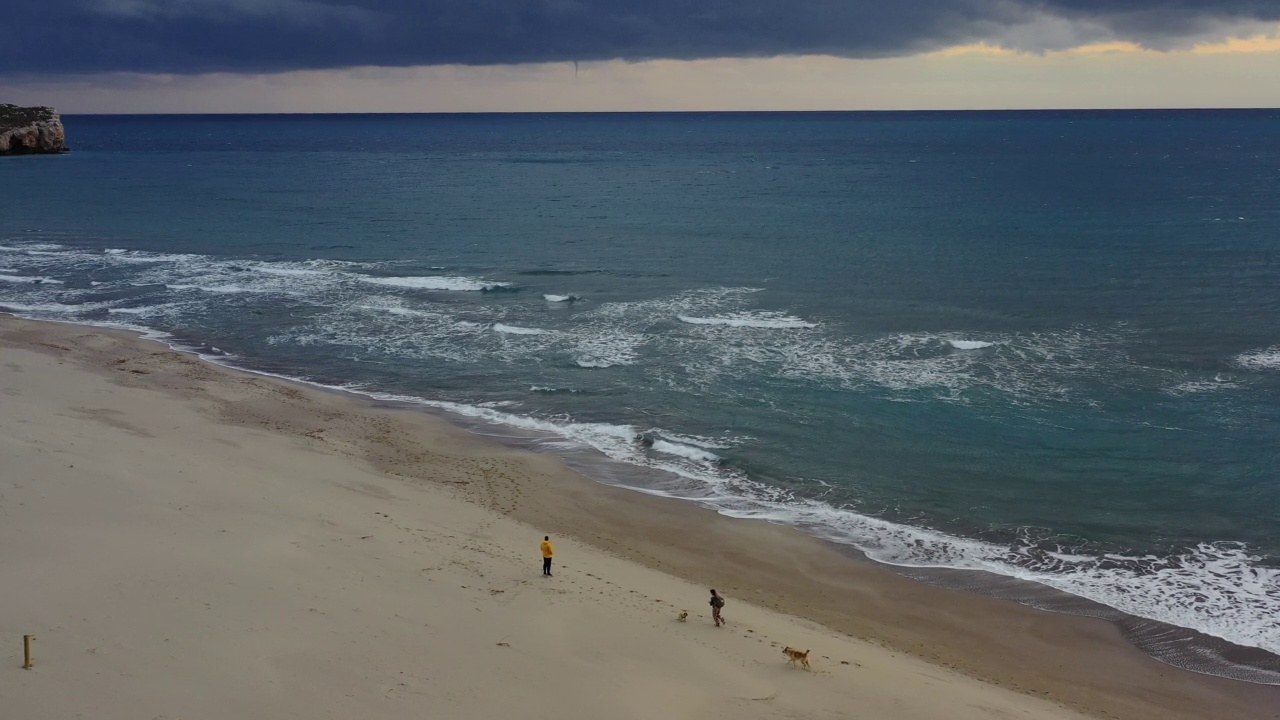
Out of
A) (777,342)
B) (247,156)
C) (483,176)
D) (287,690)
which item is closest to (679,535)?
(287,690)

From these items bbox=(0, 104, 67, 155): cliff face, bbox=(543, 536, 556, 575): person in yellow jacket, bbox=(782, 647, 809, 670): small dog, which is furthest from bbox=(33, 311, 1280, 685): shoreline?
bbox=(0, 104, 67, 155): cliff face

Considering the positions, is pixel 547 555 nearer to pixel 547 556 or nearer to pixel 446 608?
pixel 547 556

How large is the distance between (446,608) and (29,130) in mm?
148881

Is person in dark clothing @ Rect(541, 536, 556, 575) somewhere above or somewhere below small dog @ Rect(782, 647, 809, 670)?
above

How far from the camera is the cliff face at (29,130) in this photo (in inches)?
5162

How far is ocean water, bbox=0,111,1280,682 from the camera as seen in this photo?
2381 cm

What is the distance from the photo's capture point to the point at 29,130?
134625 mm

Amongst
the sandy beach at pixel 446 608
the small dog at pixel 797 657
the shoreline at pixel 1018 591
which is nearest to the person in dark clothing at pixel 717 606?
the sandy beach at pixel 446 608

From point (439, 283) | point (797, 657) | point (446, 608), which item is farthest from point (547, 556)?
point (439, 283)

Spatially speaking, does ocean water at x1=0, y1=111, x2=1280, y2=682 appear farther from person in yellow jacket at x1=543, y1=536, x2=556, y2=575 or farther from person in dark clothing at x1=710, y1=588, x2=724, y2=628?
person in yellow jacket at x1=543, y1=536, x2=556, y2=575

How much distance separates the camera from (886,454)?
27641mm

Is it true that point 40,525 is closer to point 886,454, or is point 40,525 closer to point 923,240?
point 886,454

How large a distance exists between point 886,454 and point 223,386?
22.4m

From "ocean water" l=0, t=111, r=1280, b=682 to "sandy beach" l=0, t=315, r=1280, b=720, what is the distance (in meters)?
2.30
